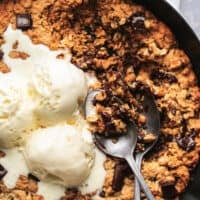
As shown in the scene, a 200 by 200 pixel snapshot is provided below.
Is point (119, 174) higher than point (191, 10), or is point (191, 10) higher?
point (191, 10)

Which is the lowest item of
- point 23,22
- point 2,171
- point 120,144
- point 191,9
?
point 2,171

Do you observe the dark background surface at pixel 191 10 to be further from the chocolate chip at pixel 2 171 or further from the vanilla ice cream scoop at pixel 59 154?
the chocolate chip at pixel 2 171

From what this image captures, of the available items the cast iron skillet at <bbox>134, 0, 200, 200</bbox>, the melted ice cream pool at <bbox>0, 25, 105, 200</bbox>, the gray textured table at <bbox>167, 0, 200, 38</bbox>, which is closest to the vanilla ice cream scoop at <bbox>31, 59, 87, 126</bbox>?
the melted ice cream pool at <bbox>0, 25, 105, 200</bbox>

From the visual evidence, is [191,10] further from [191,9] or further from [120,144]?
[120,144]

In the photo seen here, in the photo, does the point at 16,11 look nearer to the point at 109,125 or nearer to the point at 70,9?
the point at 70,9

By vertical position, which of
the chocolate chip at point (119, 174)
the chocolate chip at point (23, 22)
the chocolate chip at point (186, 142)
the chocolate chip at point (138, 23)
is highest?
the chocolate chip at point (138, 23)

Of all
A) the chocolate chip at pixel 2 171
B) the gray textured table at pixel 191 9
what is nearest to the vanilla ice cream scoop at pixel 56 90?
the chocolate chip at pixel 2 171

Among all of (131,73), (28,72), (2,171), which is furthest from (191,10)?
(2,171)
